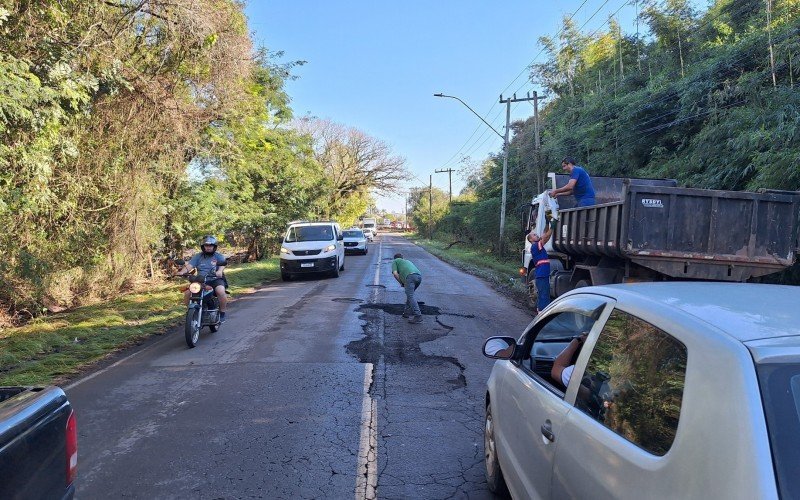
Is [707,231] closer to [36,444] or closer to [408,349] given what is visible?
[408,349]

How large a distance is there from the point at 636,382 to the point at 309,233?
56.3 ft

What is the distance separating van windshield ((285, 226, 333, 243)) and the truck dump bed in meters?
12.9

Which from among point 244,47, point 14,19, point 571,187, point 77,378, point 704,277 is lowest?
point 77,378

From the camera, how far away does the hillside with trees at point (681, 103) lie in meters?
10.9

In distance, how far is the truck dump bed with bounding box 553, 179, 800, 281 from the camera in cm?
645

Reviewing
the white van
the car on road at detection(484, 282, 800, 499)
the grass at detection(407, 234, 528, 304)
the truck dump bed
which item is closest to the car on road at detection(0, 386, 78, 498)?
the car on road at detection(484, 282, 800, 499)

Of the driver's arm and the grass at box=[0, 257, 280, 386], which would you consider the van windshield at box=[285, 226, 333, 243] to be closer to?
the grass at box=[0, 257, 280, 386]

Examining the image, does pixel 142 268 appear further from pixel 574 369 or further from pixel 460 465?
pixel 574 369

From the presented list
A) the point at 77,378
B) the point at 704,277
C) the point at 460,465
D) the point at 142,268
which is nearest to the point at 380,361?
the point at 460,465

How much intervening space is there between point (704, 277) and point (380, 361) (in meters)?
4.22

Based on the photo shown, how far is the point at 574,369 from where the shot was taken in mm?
2553

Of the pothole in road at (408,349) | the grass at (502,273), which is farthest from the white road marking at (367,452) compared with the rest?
A: the grass at (502,273)

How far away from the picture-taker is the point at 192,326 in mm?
8008

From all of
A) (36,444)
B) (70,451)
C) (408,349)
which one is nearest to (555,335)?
(70,451)
